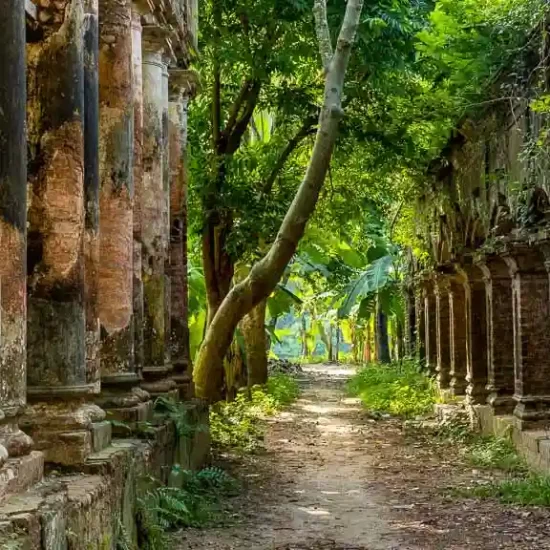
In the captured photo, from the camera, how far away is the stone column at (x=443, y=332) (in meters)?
19.9

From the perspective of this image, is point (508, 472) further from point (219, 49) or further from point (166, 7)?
point (219, 49)

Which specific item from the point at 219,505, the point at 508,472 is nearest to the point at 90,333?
the point at 219,505

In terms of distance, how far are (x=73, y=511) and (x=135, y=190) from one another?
15.1 feet

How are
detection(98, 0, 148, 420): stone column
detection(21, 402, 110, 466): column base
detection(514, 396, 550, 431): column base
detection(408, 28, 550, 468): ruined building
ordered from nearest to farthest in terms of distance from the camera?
detection(21, 402, 110, 466): column base → detection(98, 0, 148, 420): stone column → detection(408, 28, 550, 468): ruined building → detection(514, 396, 550, 431): column base

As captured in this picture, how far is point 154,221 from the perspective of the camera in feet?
32.9

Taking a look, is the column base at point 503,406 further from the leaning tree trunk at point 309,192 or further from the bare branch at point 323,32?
the bare branch at point 323,32

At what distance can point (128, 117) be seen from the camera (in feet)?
26.7

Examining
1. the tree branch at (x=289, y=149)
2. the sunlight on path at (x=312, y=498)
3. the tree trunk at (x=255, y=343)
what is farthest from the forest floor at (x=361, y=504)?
the tree trunk at (x=255, y=343)

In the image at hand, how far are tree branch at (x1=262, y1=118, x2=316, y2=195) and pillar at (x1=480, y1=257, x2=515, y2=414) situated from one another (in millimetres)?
3860

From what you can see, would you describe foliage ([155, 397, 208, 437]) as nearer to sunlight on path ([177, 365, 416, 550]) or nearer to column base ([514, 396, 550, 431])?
sunlight on path ([177, 365, 416, 550])

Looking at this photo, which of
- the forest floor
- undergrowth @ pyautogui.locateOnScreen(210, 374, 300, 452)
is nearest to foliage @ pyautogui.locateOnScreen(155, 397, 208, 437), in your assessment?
the forest floor

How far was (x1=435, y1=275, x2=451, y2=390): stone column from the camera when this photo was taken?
1994 cm

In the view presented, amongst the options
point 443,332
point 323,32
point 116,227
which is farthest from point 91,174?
A: point 443,332

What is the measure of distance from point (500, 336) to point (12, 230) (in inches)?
421
